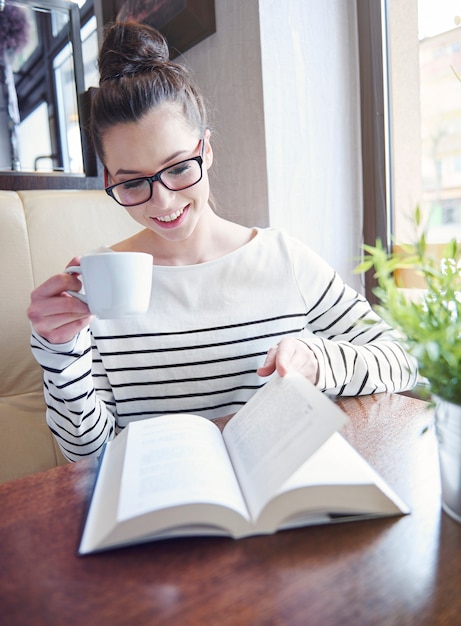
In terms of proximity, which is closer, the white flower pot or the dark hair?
the white flower pot

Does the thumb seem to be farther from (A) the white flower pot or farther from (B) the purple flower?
(B) the purple flower

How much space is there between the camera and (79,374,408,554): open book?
464mm

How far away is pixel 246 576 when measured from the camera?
16.9 inches

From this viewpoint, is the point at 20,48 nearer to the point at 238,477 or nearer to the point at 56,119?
the point at 56,119

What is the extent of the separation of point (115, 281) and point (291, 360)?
0.30m

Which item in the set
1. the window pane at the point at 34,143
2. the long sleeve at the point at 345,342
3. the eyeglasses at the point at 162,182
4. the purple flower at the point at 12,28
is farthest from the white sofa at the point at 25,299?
the purple flower at the point at 12,28

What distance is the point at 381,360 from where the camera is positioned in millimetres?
906

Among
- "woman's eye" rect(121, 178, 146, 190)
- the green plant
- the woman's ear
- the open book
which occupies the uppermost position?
the woman's ear

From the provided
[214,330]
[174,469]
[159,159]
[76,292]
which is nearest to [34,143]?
[159,159]

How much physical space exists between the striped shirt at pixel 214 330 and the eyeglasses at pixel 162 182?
16 centimetres

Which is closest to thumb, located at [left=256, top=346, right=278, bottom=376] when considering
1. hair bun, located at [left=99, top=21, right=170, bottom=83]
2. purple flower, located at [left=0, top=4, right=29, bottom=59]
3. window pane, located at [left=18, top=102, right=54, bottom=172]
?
hair bun, located at [left=99, top=21, right=170, bottom=83]

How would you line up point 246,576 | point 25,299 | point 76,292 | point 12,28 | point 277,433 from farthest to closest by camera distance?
point 12,28, point 25,299, point 76,292, point 277,433, point 246,576

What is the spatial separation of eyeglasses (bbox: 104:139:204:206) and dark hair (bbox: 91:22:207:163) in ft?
0.34

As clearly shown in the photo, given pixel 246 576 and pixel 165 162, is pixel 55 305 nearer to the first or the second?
pixel 165 162
